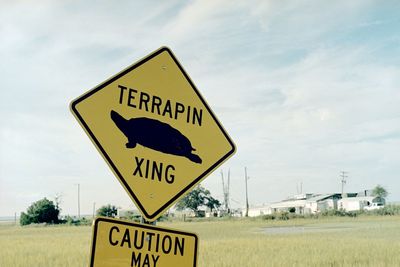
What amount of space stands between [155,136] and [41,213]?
82601 millimetres

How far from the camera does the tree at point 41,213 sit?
7988 centimetres

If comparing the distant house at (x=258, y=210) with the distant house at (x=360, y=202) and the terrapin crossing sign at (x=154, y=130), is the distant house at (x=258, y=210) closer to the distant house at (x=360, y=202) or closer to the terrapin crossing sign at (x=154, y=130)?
the distant house at (x=360, y=202)

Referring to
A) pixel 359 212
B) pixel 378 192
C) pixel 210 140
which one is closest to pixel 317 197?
pixel 378 192

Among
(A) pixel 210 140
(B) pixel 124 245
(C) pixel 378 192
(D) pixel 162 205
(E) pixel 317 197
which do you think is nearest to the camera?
(B) pixel 124 245

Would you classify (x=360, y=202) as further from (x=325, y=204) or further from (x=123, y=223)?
(x=123, y=223)

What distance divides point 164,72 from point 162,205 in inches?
42.1

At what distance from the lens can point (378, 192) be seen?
376ft

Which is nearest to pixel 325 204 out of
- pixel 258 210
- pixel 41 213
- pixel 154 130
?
pixel 258 210

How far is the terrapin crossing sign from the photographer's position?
313 cm

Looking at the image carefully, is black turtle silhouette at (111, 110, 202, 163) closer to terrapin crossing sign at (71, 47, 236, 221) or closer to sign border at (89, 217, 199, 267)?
terrapin crossing sign at (71, 47, 236, 221)

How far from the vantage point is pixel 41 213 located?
79938mm

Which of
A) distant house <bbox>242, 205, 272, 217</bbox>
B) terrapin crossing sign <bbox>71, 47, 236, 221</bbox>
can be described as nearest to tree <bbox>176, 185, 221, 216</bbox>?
distant house <bbox>242, 205, 272, 217</bbox>

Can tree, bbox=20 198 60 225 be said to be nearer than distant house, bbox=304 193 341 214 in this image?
Yes

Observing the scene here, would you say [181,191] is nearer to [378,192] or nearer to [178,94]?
[178,94]
